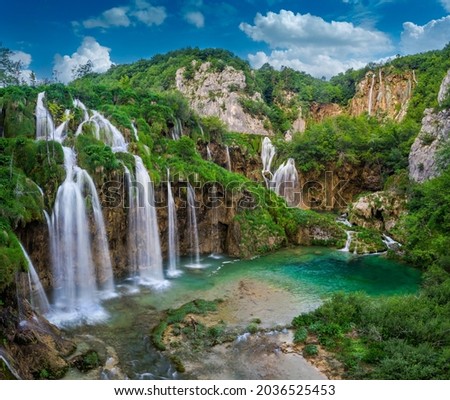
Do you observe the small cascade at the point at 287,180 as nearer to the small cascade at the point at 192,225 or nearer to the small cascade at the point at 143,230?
the small cascade at the point at 192,225

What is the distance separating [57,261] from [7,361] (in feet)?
24.7

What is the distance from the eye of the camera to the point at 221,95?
188ft

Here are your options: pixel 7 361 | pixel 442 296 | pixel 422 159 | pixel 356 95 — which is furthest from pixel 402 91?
pixel 7 361

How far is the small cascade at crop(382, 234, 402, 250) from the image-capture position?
23.3 metres

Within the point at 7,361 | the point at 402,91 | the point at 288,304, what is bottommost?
the point at 288,304

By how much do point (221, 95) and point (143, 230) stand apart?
40.8 metres

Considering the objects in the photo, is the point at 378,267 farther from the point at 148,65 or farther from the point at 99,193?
the point at 148,65

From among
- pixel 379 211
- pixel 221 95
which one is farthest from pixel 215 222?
pixel 221 95

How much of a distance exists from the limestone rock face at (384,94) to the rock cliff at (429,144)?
63.9 feet

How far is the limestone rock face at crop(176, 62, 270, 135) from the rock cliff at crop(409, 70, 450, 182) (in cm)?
2822

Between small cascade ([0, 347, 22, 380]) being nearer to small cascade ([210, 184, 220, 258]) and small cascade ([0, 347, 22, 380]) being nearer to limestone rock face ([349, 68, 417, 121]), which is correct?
small cascade ([210, 184, 220, 258])

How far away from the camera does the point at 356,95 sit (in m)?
55.4

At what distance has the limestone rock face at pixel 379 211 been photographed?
26.0m

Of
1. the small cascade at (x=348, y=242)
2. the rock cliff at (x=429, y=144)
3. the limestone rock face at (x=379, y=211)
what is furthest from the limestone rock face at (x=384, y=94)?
the small cascade at (x=348, y=242)
